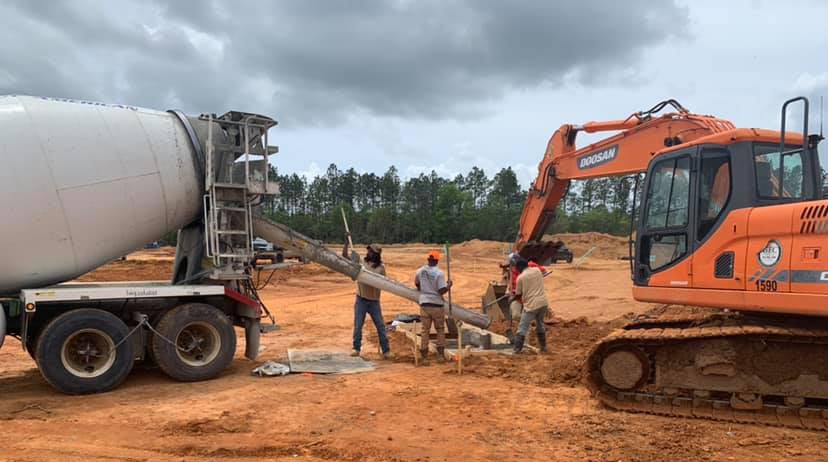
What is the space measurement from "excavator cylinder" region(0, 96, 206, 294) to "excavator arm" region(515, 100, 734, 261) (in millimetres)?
6134

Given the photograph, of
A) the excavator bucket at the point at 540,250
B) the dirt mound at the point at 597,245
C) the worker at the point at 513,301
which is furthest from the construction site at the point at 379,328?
the dirt mound at the point at 597,245

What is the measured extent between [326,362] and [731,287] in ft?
19.0

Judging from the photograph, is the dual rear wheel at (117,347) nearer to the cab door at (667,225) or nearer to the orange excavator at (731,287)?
the orange excavator at (731,287)

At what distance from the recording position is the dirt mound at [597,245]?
46.8m

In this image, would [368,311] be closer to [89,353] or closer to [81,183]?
[89,353]

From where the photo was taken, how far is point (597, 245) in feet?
162

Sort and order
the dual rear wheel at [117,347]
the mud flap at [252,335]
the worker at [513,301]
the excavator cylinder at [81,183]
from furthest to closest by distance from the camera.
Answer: the worker at [513,301] < the mud flap at [252,335] < the dual rear wheel at [117,347] < the excavator cylinder at [81,183]

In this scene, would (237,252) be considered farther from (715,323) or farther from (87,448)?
(715,323)

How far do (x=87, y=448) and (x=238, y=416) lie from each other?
1469 mm

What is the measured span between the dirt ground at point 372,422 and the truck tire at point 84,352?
208 mm

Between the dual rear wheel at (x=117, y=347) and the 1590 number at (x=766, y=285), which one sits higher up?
the 1590 number at (x=766, y=285)

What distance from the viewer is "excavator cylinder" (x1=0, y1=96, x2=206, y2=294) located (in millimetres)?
7312

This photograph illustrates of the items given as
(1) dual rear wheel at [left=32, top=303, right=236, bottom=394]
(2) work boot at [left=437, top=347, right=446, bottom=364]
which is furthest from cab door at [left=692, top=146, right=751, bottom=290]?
(1) dual rear wheel at [left=32, top=303, right=236, bottom=394]

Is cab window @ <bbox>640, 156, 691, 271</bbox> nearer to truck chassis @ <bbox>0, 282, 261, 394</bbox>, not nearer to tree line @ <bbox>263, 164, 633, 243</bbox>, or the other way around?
truck chassis @ <bbox>0, 282, 261, 394</bbox>
